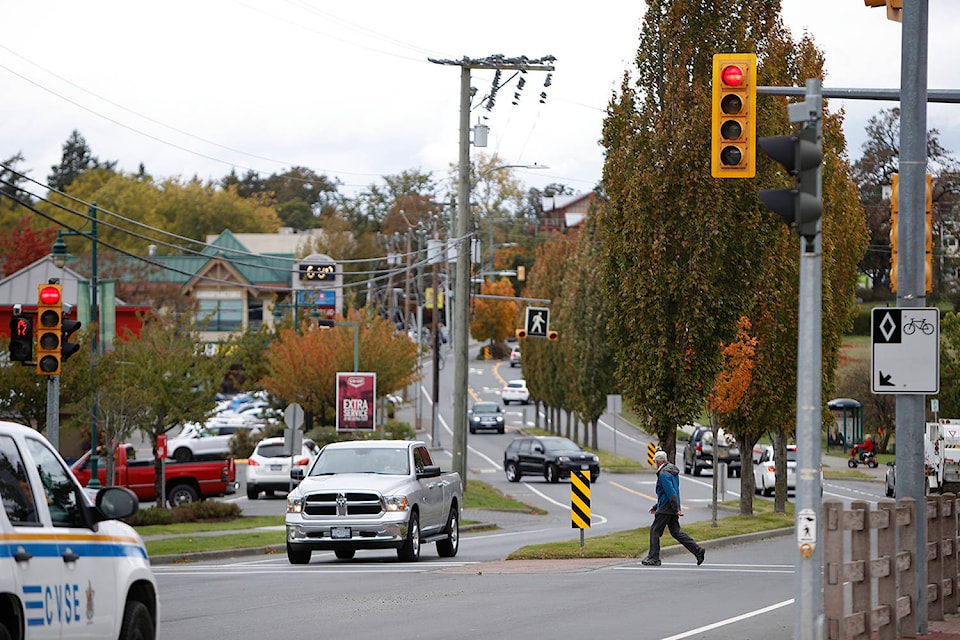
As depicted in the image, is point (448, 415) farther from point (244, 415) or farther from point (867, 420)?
point (867, 420)

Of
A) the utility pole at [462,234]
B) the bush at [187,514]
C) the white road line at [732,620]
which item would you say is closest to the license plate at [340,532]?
the white road line at [732,620]

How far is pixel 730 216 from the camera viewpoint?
27172 mm

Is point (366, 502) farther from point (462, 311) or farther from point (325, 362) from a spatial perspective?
point (325, 362)

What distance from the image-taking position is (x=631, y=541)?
2494 centimetres

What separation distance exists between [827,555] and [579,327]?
58.1 m

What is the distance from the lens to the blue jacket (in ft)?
69.4

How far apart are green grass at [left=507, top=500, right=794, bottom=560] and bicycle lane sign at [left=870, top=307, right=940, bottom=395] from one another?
35.1 feet

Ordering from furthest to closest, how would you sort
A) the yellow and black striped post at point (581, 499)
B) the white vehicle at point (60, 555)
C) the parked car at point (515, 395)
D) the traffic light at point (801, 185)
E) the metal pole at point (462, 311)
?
the parked car at point (515, 395), the metal pole at point (462, 311), the yellow and black striped post at point (581, 499), the traffic light at point (801, 185), the white vehicle at point (60, 555)

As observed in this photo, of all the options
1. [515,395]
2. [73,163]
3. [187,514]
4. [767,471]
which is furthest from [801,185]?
[73,163]

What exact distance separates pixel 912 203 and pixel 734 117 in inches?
75.8

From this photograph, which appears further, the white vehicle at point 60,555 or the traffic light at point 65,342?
the traffic light at point 65,342

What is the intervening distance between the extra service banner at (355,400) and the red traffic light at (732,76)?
1377 inches

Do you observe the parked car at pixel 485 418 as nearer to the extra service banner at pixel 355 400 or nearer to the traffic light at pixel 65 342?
the extra service banner at pixel 355 400

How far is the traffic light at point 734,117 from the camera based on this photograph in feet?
42.3
